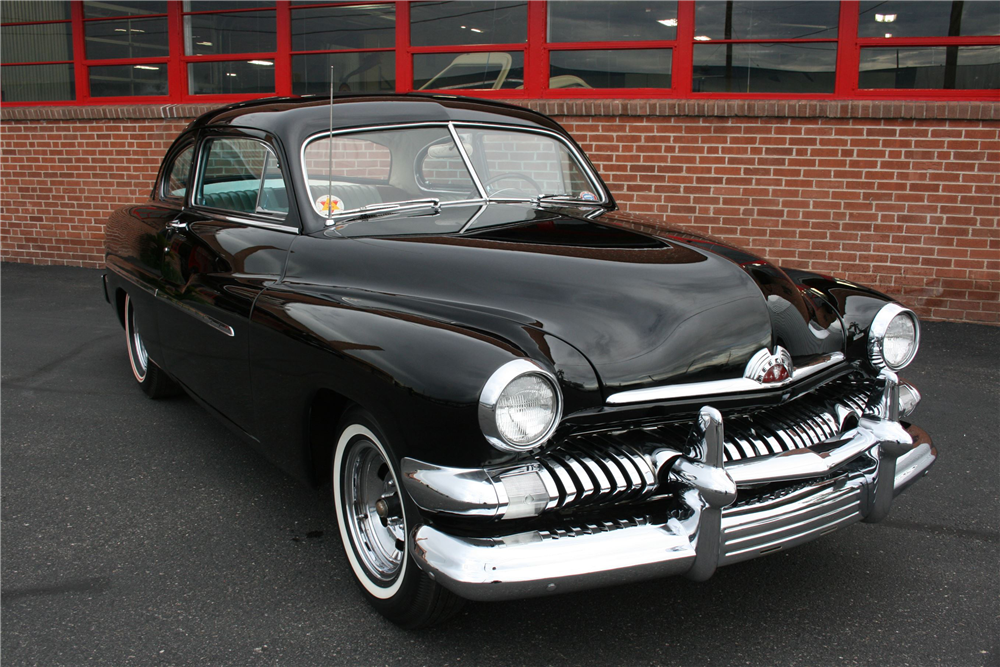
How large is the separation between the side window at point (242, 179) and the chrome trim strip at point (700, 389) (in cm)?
168

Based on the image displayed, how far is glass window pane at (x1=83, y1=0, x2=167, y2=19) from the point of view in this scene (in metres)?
9.25

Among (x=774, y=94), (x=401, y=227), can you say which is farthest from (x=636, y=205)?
(x=401, y=227)

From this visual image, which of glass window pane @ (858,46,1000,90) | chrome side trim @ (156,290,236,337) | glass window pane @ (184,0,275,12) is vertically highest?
glass window pane @ (184,0,275,12)

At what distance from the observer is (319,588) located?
2.74 meters

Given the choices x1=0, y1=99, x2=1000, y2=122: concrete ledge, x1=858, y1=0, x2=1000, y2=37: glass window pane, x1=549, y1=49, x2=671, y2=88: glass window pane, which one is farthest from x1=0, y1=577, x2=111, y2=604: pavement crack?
x1=858, y1=0, x2=1000, y2=37: glass window pane

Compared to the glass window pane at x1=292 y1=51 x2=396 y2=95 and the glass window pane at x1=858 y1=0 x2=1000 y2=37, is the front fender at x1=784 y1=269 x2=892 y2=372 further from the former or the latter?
the glass window pane at x1=292 y1=51 x2=396 y2=95

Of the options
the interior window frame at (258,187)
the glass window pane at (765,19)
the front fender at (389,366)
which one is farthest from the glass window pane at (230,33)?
the front fender at (389,366)

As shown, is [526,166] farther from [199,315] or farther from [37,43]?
[37,43]

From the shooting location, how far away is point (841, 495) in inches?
94.8

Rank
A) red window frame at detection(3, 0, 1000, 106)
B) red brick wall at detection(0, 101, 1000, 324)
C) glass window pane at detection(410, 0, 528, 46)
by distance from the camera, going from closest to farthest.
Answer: red brick wall at detection(0, 101, 1000, 324) < red window frame at detection(3, 0, 1000, 106) < glass window pane at detection(410, 0, 528, 46)

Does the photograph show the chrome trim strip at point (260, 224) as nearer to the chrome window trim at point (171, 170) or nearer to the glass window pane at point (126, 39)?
the chrome window trim at point (171, 170)

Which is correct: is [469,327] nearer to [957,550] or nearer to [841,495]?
[841,495]

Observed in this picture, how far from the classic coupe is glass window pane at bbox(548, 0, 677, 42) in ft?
13.6

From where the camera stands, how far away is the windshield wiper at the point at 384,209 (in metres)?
3.19
